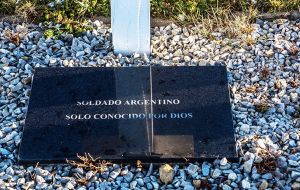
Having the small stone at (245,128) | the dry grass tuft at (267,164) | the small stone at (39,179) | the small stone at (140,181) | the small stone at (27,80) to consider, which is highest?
the small stone at (27,80)

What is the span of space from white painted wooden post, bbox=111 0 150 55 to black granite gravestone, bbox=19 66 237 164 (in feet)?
0.82

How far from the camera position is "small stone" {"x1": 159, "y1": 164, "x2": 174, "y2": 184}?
3096 mm

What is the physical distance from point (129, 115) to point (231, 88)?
2.36ft

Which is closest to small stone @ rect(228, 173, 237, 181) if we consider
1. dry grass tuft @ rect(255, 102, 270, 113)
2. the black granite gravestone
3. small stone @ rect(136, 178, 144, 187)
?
the black granite gravestone

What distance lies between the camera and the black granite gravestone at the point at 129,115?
126 inches

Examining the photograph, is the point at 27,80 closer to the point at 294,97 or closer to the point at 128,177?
the point at 128,177

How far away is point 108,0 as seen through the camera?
4301mm

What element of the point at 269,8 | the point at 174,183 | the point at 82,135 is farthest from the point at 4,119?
the point at 269,8

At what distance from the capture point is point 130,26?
3809mm

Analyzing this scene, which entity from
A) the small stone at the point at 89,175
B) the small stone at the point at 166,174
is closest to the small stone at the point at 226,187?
the small stone at the point at 166,174

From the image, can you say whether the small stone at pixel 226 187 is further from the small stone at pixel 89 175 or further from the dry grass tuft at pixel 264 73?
the dry grass tuft at pixel 264 73

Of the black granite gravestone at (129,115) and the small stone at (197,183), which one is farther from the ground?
the black granite gravestone at (129,115)

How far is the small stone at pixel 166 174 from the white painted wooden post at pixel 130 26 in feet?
3.50

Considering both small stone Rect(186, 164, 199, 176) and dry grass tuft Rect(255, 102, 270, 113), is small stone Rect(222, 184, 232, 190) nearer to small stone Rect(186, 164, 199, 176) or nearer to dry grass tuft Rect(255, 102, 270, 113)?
small stone Rect(186, 164, 199, 176)
